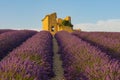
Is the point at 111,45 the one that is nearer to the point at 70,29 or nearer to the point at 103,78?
the point at 103,78

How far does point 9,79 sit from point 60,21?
46.2m

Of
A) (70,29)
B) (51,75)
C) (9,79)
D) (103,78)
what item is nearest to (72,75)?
(51,75)

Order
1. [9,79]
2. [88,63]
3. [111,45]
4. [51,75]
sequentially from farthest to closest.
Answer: [111,45], [51,75], [88,63], [9,79]

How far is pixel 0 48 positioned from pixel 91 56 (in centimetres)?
545

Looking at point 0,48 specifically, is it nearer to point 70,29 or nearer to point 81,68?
point 81,68

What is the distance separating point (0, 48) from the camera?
1230 cm

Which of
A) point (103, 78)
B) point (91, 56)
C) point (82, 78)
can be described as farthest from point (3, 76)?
point (91, 56)

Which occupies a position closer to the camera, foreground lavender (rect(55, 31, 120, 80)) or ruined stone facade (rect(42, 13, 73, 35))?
foreground lavender (rect(55, 31, 120, 80))

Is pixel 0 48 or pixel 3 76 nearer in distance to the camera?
pixel 3 76

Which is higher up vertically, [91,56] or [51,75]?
[91,56]

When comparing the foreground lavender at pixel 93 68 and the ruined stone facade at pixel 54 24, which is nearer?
the foreground lavender at pixel 93 68

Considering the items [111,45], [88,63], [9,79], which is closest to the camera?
[9,79]

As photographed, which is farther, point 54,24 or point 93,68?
point 54,24

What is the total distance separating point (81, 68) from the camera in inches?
279
